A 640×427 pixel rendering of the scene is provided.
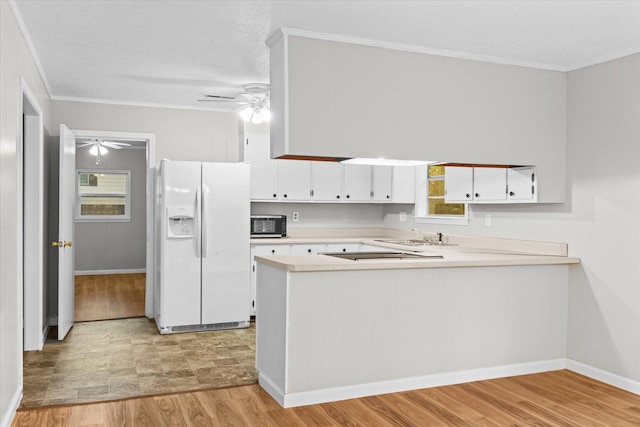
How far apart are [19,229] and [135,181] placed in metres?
7.22

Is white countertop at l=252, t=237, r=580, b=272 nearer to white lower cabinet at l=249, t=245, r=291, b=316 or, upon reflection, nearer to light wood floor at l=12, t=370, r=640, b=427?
light wood floor at l=12, t=370, r=640, b=427

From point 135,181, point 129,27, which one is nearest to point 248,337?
point 129,27

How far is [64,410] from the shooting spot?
347cm

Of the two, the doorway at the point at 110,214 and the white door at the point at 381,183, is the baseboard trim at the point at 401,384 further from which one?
the doorway at the point at 110,214

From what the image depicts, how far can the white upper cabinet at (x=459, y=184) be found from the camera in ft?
16.3

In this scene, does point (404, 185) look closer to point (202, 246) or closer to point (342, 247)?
point (342, 247)

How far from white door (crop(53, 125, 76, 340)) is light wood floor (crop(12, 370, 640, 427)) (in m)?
1.76

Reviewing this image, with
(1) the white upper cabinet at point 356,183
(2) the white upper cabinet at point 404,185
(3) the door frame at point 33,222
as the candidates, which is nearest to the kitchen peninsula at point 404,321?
(2) the white upper cabinet at point 404,185

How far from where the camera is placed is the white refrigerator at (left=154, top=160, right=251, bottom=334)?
5574 mm

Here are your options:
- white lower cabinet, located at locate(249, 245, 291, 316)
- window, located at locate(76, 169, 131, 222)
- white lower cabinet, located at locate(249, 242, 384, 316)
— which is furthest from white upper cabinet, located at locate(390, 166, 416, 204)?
window, located at locate(76, 169, 131, 222)

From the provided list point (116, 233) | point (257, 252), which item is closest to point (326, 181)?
point (257, 252)

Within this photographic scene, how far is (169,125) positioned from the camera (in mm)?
6316

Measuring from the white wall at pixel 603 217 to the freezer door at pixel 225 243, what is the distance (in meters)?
2.81

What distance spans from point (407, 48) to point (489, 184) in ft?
4.93
